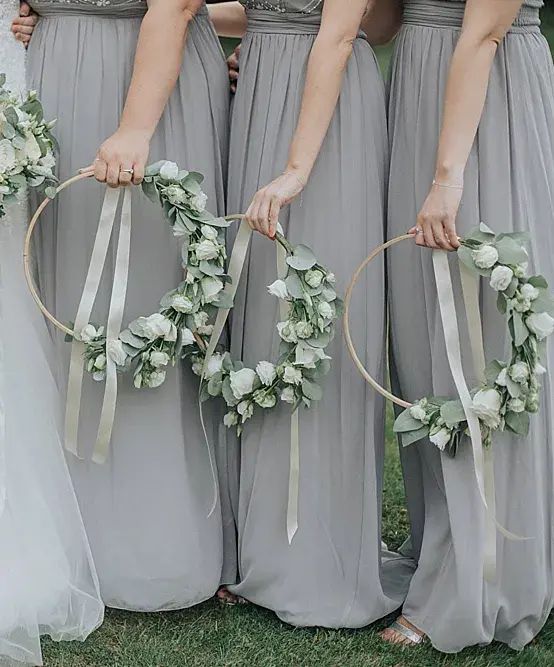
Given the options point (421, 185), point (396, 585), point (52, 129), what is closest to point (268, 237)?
point (421, 185)

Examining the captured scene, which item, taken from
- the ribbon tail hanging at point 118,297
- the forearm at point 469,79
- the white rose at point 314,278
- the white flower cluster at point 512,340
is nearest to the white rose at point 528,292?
the white flower cluster at point 512,340

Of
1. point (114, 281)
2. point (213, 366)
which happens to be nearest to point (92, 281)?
point (114, 281)

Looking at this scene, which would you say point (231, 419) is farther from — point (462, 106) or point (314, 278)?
point (462, 106)

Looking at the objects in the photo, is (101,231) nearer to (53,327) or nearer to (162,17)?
(53,327)

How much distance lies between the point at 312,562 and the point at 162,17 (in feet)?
5.48

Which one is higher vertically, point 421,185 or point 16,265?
point 421,185

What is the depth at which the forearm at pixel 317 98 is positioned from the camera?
321 centimetres

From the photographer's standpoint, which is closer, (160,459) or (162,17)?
(162,17)

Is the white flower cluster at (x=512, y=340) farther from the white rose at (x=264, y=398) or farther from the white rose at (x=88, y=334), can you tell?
the white rose at (x=88, y=334)

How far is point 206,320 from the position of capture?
11.3 feet

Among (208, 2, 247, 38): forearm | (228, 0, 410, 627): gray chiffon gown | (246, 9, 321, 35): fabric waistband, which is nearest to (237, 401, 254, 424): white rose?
(228, 0, 410, 627): gray chiffon gown

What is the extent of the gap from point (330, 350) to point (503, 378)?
0.58 m

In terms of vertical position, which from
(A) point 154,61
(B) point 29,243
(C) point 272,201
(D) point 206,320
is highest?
(A) point 154,61

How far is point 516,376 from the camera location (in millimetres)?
3125
